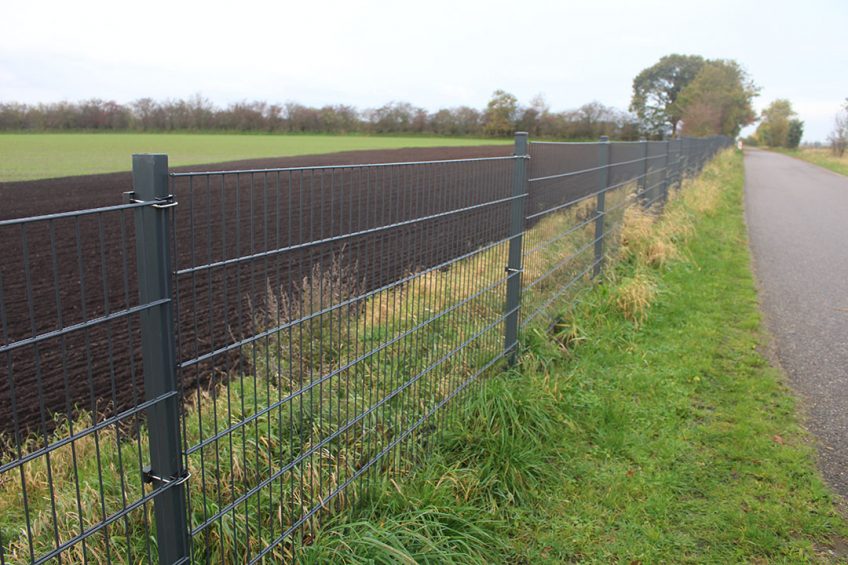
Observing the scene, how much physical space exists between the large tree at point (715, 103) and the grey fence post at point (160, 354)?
59.0 m

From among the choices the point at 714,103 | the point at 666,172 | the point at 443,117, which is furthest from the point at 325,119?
the point at 666,172

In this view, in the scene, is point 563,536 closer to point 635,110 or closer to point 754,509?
point 754,509

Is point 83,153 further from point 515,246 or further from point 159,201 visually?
point 159,201

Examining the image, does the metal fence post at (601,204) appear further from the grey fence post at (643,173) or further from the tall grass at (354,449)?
the grey fence post at (643,173)

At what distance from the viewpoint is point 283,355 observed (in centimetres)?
504

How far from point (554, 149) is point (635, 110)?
11609 centimetres

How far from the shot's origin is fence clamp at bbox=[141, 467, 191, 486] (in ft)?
7.39

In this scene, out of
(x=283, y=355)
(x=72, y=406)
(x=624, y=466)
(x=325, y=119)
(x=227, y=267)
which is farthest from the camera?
(x=325, y=119)

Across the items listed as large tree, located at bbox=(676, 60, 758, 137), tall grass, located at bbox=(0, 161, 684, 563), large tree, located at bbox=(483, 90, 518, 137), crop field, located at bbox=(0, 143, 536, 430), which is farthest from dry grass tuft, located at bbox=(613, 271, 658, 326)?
large tree, located at bbox=(483, 90, 518, 137)

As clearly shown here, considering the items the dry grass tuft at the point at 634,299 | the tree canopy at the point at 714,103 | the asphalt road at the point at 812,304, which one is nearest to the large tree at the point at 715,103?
the tree canopy at the point at 714,103

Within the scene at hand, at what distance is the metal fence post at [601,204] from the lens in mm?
7916

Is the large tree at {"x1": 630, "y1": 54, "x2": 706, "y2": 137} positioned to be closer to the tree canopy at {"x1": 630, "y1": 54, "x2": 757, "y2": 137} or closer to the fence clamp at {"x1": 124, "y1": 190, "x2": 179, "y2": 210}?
the tree canopy at {"x1": 630, "y1": 54, "x2": 757, "y2": 137}

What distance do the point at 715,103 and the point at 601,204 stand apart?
2282 inches

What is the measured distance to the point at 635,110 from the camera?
114m
